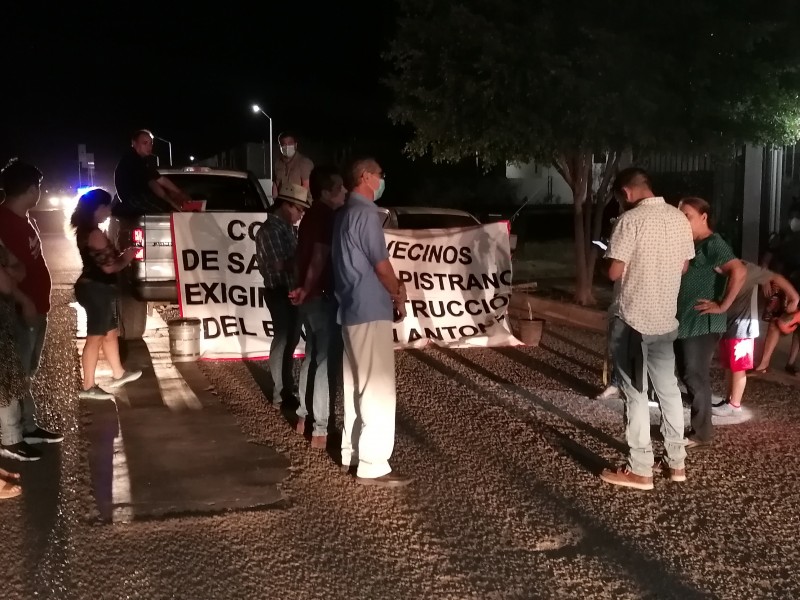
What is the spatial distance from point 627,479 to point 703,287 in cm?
142

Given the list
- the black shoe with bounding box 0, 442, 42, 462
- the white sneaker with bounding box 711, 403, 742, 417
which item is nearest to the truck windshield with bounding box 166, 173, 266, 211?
the black shoe with bounding box 0, 442, 42, 462

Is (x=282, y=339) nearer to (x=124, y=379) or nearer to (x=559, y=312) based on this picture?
(x=124, y=379)

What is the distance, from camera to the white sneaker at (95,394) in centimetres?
757

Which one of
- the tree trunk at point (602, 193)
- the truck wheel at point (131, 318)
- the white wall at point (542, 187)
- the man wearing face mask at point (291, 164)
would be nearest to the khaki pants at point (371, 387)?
the man wearing face mask at point (291, 164)

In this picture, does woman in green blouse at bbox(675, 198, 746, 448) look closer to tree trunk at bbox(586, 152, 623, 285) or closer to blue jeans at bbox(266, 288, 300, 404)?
blue jeans at bbox(266, 288, 300, 404)

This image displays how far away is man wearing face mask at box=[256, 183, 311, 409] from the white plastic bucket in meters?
1.86

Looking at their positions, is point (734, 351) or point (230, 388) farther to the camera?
point (230, 388)

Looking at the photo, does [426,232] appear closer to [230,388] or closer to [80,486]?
[230,388]

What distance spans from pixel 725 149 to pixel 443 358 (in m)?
5.47

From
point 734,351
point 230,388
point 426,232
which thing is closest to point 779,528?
point 734,351

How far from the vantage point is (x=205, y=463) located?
5.91 m

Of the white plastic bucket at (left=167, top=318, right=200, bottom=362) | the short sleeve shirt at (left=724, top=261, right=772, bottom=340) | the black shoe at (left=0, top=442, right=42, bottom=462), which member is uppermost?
the short sleeve shirt at (left=724, top=261, right=772, bottom=340)

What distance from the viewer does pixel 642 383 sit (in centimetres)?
534

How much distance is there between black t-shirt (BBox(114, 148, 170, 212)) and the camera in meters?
A: 9.52
